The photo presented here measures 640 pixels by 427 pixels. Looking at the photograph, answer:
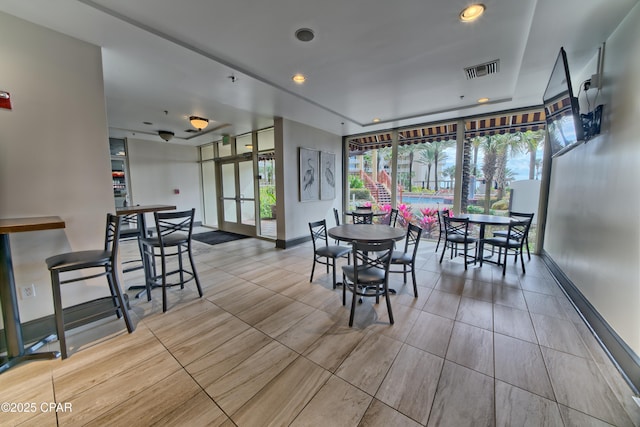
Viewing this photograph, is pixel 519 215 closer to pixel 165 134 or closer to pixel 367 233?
pixel 367 233

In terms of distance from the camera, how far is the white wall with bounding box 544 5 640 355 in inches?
68.9

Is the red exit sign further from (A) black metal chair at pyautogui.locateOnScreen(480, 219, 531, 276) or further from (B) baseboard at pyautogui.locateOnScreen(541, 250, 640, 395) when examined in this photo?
(A) black metal chair at pyautogui.locateOnScreen(480, 219, 531, 276)

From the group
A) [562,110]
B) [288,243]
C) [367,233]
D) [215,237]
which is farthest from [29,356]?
[562,110]

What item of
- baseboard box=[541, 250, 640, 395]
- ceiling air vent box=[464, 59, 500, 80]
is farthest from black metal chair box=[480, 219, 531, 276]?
ceiling air vent box=[464, 59, 500, 80]

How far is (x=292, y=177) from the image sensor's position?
524 cm

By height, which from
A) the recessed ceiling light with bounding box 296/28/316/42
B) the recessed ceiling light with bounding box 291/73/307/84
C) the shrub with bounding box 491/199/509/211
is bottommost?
the shrub with bounding box 491/199/509/211

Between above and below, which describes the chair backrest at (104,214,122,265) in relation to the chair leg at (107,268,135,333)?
above

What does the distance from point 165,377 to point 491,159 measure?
6.05 meters

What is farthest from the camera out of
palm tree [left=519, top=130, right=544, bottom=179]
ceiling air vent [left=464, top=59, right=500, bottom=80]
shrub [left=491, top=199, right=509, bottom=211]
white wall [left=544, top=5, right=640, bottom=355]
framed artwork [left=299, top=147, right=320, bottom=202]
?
framed artwork [left=299, top=147, right=320, bottom=202]

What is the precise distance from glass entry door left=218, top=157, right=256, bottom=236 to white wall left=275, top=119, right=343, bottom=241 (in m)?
1.35

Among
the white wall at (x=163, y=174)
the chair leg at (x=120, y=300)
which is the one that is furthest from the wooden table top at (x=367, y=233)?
the white wall at (x=163, y=174)

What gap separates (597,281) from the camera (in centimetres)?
224

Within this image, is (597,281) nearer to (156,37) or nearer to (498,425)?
(498,425)

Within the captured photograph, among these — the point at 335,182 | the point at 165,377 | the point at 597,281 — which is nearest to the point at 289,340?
the point at 165,377
